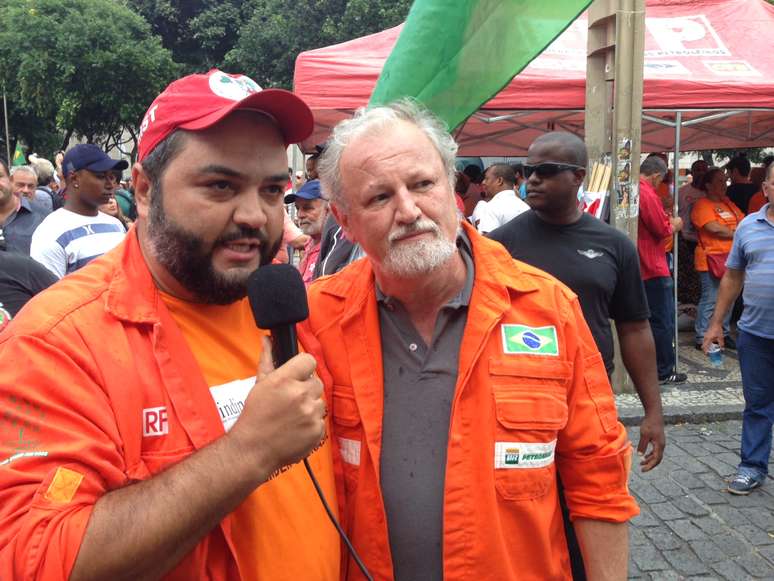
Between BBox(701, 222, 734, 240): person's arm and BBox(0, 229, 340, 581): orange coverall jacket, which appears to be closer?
BBox(0, 229, 340, 581): orange coverall jacket

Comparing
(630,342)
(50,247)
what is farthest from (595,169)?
(50,247)

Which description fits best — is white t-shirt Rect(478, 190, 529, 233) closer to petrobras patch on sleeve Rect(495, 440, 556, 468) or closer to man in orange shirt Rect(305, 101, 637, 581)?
man in orange shirt Rect(305, 101, 637, 581)

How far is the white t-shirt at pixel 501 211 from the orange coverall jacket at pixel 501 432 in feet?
16.7

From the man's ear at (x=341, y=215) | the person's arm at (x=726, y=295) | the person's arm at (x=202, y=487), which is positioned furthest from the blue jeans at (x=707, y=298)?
the person's arm at (x=202, y=487)

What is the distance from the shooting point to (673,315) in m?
7.70

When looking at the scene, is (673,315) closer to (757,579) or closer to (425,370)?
(757,579)

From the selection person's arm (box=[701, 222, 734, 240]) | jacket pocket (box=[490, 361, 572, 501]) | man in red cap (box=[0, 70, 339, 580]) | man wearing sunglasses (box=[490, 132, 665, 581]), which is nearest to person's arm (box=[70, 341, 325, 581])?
man in red cap (box=[0, 70, 339, 580])

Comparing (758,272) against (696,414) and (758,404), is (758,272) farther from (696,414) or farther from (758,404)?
(696,414)

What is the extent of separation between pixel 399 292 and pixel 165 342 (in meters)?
0.73

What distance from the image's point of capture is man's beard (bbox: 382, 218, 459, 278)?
6.22 feet

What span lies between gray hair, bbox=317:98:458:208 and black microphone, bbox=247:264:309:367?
0.68 m

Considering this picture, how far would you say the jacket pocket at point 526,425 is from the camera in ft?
5.75

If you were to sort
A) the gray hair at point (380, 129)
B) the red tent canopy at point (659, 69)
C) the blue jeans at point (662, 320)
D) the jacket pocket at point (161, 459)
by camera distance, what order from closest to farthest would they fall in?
1. the jacket pocket at point (161, 459)
2. the gray hair at point (380, 129)
3. the red tent canopy at point (659, 69)
4. the blue jeans at point (662, 320)

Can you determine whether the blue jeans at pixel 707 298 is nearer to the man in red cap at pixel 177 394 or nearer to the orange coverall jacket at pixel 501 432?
the orange coverall jacket at pixel 501 432
